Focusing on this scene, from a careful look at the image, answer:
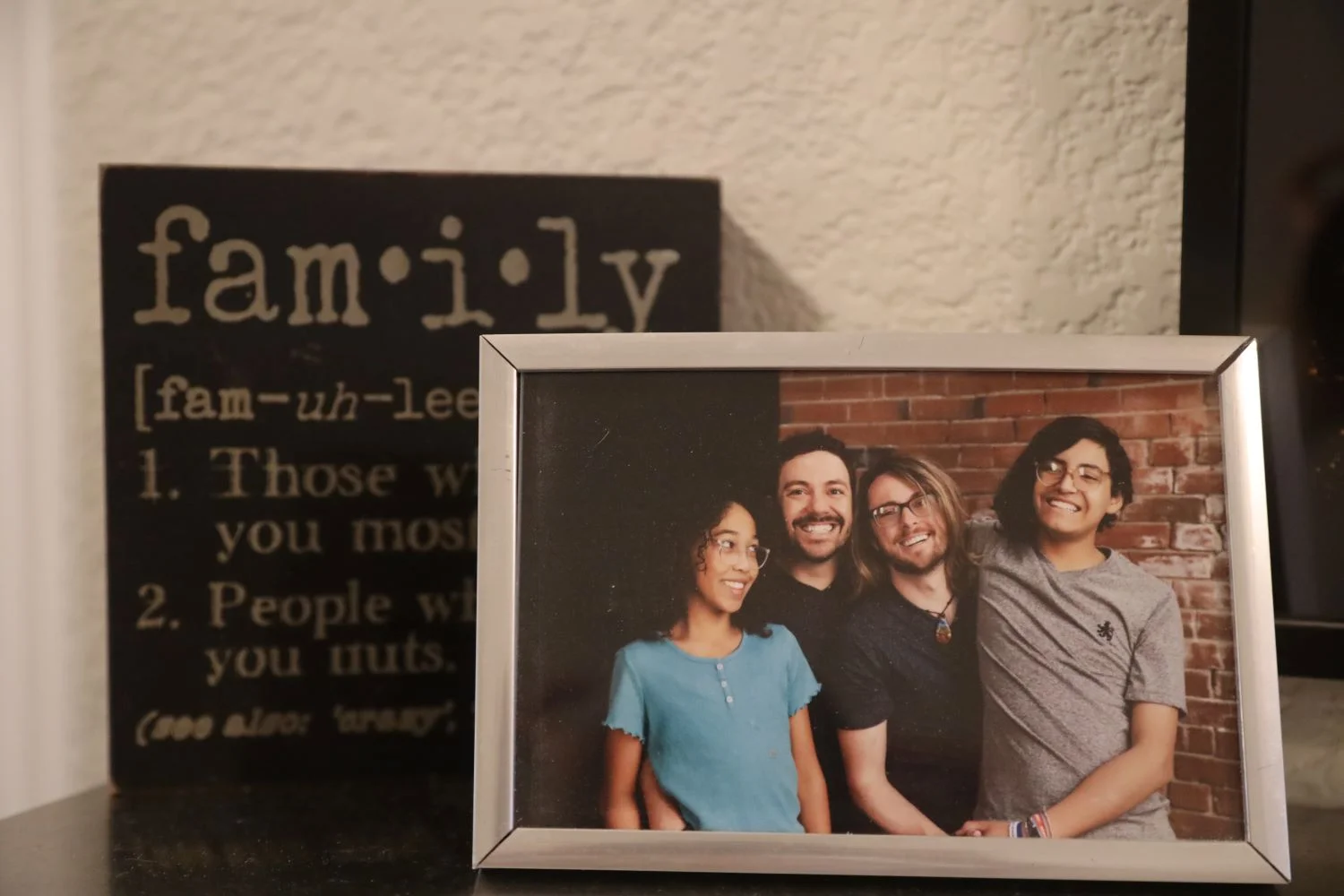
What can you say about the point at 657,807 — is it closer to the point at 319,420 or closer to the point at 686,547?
the point at 686,547

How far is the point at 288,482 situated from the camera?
2.28ft

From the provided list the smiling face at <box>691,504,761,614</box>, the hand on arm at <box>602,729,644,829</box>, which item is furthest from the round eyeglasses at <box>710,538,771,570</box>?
the hand on arm at <box>602,729,644,829</box>

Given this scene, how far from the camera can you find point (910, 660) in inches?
20.9

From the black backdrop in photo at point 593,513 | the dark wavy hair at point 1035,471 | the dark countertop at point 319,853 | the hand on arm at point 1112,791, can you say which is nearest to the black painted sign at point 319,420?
the dark countertop at point 319,853

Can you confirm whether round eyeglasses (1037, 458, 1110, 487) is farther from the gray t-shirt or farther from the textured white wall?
the textured white wall

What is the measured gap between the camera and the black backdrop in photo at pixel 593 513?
54 centimetres

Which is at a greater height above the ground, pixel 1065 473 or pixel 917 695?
pixel 1065 473

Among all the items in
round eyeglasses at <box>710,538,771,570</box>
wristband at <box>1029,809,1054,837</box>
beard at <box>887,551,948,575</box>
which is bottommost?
wristband at <box>1029,809,1054,837</box>

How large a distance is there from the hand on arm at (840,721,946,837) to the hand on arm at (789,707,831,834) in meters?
0.02

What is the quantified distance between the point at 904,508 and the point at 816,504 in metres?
0.05

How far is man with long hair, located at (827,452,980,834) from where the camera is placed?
52cm

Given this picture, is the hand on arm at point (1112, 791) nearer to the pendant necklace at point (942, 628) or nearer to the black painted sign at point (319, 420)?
the pendant necklace at point (942, 628)

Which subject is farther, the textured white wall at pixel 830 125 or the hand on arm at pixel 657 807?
the textured white wall at pixel 830 125

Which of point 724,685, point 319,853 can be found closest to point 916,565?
point 724,685
